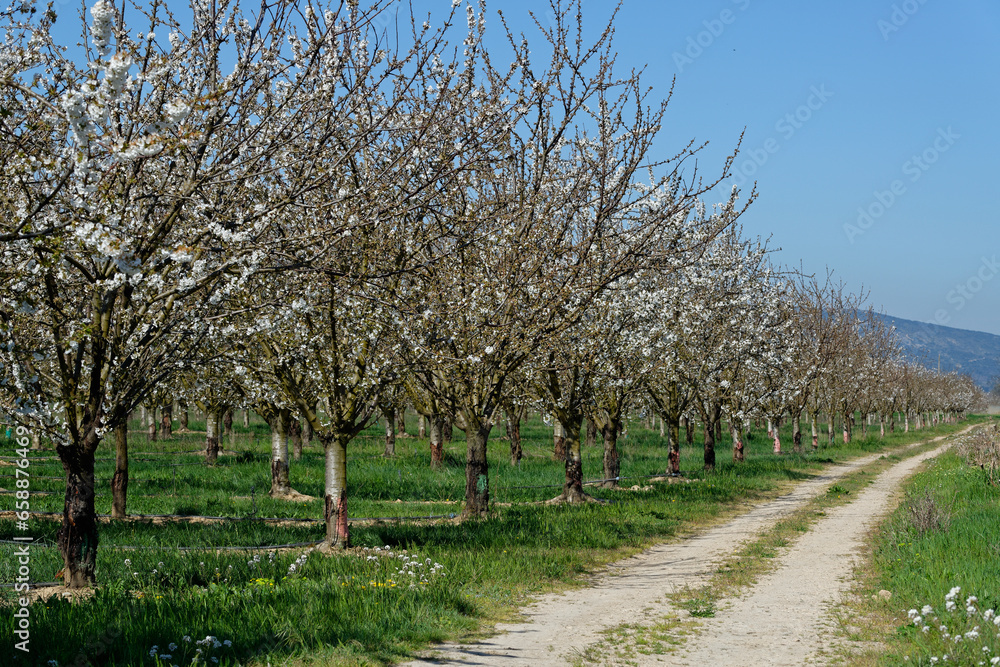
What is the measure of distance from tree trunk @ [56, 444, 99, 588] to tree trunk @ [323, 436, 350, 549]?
3.60 m

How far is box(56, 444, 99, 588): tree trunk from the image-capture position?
853cm

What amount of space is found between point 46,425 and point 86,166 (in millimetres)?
3757

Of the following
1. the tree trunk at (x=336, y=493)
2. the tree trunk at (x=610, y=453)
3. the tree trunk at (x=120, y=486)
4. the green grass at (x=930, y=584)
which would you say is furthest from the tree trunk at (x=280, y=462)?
the green grass at (x=930, y=584)

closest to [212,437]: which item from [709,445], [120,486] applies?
[120,486]

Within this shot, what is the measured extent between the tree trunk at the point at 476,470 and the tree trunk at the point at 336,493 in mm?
3585

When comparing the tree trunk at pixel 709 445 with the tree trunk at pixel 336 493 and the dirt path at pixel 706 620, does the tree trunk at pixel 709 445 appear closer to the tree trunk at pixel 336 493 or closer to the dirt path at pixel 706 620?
the dirt path at pixel 706 620

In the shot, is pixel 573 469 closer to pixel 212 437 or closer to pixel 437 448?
pixel 437 448

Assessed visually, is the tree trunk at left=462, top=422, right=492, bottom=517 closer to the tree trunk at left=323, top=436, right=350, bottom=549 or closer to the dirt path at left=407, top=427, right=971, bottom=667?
the tree trunk at left=323, top=436, right=350, bottom=549

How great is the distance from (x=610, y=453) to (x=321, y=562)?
13867mm

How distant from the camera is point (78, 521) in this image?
8.62 meters

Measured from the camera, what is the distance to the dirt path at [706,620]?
6.95 meters

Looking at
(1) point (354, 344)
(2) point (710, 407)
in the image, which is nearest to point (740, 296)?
(2) point (710, 407)

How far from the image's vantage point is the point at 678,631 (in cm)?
784

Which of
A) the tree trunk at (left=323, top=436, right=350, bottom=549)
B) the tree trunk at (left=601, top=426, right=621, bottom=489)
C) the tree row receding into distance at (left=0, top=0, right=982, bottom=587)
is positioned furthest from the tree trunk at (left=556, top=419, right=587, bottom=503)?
the tree trunk at (left=323, top=436, right=350, bottom=549)
